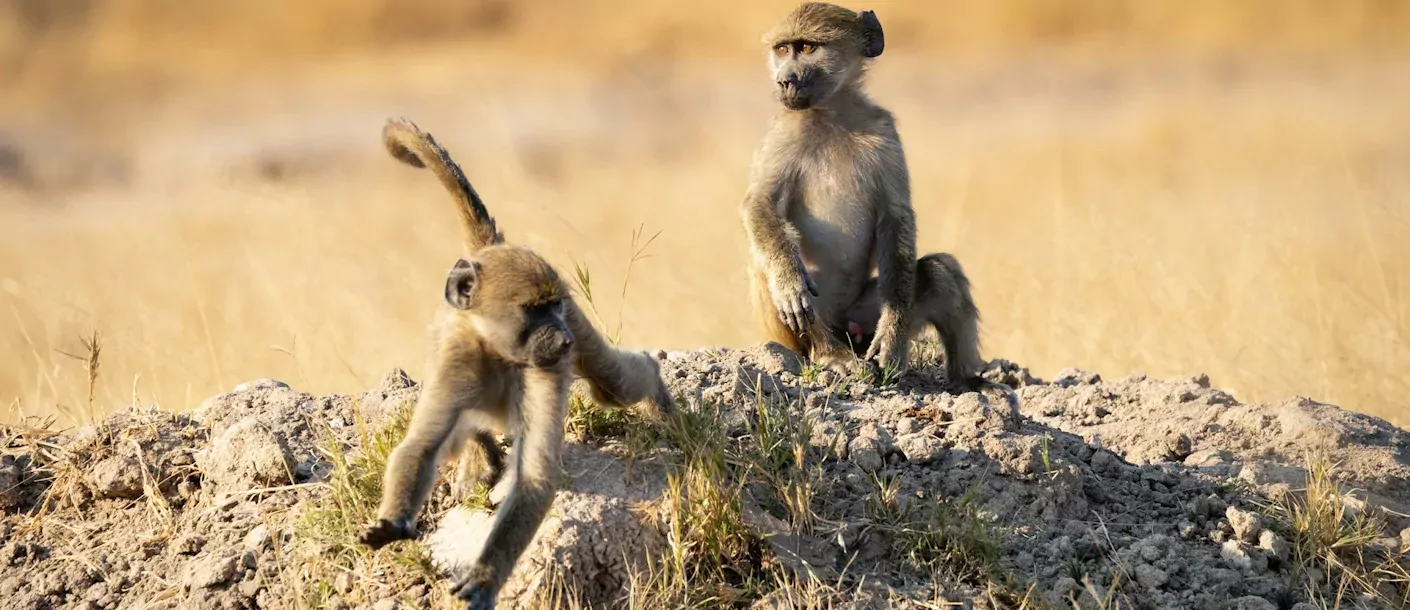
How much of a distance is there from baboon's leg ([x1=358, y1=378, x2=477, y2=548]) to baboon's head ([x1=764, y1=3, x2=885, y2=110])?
10.3ft

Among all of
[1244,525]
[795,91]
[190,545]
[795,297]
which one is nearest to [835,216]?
Answer: [795,297]

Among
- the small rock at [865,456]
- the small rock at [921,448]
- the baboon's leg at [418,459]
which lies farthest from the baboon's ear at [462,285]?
the small rock at [921,448]

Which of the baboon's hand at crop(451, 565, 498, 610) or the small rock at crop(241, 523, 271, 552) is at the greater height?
the small rock at crop(241, 523, 271, 552)

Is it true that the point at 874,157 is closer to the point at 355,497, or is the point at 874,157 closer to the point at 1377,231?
the point at 355,497

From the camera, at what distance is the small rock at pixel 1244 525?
5266 mm

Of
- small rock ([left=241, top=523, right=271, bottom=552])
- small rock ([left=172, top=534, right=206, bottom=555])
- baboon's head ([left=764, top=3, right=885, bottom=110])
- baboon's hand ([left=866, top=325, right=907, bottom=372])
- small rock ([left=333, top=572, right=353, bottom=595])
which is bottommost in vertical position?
small rock ([left=333, top=572, right=353, bottom=595])

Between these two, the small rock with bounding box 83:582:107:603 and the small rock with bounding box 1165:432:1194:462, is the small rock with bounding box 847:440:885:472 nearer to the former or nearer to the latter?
→ the small rock with bounding box 1165:432:1194:462

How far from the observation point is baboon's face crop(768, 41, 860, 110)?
726cm

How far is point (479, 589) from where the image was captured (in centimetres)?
434

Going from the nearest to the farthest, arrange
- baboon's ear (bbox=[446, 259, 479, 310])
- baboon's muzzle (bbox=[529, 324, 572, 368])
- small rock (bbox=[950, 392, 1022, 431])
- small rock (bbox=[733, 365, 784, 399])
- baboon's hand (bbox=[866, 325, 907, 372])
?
baboon's muzzle (bbox=[529, 324, 572, 368])
baboon's ear (bbox=[446, 259, 479, 310])
small rock (bbox=[950, 392, 1022, 431])
small rock (bbox=[733, 365, 784, 399])
baboon's hand (bbox=[866, 325, 907, 372])

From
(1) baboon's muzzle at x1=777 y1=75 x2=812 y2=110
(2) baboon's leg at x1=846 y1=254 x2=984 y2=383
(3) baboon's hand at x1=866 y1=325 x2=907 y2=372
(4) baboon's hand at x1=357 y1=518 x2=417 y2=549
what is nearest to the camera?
(4) baboon's hand at x1=357 y1=518 x2=417 y2=549

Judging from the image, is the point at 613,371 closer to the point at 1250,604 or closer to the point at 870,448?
the point at 870,448

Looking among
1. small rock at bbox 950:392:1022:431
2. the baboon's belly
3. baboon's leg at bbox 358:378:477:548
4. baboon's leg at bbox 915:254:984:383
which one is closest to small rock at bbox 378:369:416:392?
baboon's leg at bbox 358:378:477:548

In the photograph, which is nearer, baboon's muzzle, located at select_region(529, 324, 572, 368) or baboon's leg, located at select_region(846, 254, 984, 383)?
baboon's muzzle, located at select_region(529, 324, 572, 368)
